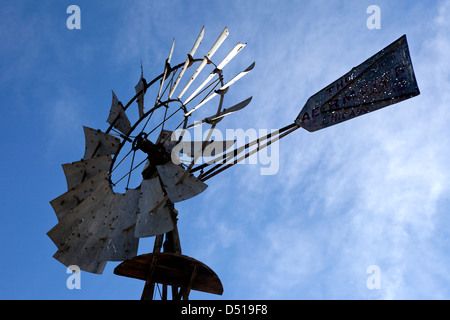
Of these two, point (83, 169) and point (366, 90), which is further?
point (83, 169)

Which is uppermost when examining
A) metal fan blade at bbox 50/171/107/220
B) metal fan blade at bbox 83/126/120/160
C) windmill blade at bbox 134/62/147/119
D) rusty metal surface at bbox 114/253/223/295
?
windmill blade at bbox 134/62/147/119

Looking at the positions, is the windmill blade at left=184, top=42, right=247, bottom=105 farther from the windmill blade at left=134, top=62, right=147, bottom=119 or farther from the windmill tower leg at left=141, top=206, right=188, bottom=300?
the windmill tower leg at left=141, top=206, right=188, bottom=300

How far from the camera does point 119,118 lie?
6934 mm

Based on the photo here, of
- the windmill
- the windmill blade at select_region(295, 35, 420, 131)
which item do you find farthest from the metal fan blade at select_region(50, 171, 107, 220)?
the windmill blade at select_region(295, 35, 420, 131)

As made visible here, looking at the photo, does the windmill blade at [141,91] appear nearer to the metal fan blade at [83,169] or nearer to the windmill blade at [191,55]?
the windmill blade at [191,55]

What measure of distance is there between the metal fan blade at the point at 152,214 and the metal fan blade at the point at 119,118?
1.28 m

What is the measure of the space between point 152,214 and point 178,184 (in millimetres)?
439

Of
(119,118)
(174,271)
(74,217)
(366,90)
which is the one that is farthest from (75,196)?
(366,90)

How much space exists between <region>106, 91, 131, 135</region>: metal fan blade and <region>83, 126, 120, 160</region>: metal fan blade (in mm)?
204

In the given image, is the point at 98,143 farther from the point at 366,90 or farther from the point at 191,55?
the point at 366,90

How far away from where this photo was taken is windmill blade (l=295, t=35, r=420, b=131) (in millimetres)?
5301

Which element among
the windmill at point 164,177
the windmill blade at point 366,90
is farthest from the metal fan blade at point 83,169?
the windmill blade at point 366,90
